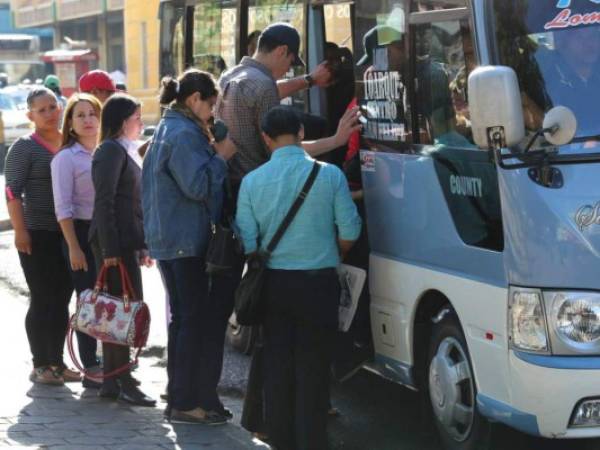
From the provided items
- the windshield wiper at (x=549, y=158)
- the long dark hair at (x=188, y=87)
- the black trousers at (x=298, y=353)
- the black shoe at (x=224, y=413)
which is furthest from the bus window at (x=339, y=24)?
the windshield wiper at (x=549, y=158)

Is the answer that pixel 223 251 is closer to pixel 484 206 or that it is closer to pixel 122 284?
pixel 122 284

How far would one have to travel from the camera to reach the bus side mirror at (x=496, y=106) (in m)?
5.05

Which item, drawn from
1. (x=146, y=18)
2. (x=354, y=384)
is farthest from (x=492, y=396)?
(x=146, y=18)

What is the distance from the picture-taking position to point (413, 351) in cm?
644

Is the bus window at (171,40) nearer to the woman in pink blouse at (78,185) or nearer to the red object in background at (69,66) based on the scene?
the woman in pink blouse at (78,185)

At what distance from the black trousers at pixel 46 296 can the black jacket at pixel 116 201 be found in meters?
0.74

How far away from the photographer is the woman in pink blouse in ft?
25.5

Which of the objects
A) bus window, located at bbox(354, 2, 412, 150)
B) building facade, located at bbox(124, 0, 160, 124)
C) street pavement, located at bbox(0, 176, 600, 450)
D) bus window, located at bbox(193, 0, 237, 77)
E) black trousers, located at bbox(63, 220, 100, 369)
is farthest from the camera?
building facade, located at bbox(124, 0, 160, 124)

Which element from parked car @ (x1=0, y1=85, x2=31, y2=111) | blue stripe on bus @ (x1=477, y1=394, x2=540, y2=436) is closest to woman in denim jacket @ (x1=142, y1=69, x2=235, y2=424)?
blue stripe on bus @ (x1=477, y1=394, x2=540, y2=436)

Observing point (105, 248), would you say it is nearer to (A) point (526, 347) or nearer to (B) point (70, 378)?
(B) point (70, 378)

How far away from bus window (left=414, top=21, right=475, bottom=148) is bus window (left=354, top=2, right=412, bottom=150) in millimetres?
155

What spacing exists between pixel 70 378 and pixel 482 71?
415 centimetres

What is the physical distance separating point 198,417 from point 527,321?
2.42 meters

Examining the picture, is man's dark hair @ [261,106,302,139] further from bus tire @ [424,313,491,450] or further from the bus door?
the bus door
